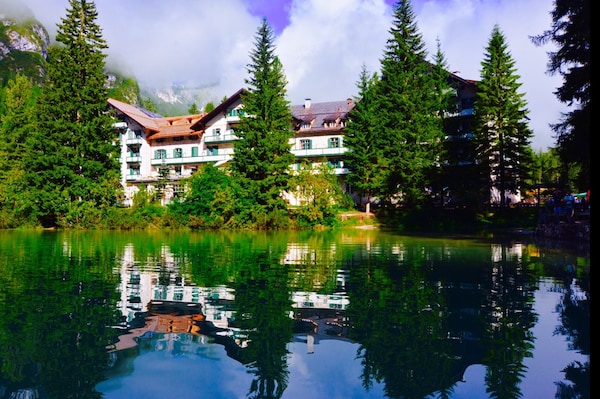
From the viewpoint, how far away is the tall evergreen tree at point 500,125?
38.3 metres

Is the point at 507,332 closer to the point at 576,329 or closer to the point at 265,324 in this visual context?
the point at 576,329

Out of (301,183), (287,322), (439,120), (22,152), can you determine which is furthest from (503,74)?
(22,152)

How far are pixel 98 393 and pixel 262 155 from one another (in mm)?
38298

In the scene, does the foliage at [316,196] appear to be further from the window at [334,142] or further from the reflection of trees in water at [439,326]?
the reflection of trees in water at [439,326]

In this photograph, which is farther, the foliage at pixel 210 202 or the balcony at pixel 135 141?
the balcony at pixel 135 141

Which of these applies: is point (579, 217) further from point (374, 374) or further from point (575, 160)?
point (374, 374)

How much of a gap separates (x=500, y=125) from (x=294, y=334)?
3818 cm

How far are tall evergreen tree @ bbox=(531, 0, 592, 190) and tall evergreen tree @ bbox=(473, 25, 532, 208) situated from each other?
18659mm

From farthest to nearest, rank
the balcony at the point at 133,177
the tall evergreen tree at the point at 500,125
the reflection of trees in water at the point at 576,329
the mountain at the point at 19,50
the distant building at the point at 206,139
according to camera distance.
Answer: the mountain at the point at 19,50 → the balcony at the point at 133,177 → the distant building at the point at 206,139 → the tall evergreen tree at the point at 500,125 → the reflection of trees in water at the point at 576,329

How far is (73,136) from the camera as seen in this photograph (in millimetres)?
41156

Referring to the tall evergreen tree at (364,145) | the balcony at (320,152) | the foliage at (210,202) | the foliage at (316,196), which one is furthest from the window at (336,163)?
the foliage at (210,202)

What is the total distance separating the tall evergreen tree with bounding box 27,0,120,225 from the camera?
133ft

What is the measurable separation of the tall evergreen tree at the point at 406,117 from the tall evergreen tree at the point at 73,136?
26332 mm

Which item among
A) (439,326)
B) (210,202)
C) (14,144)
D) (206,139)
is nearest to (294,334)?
(439,326)
